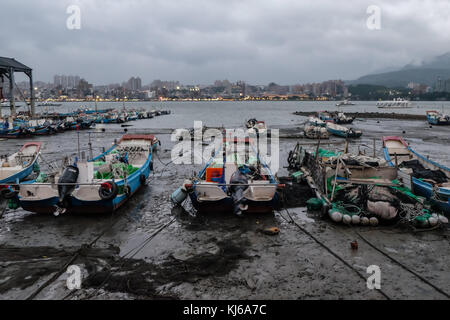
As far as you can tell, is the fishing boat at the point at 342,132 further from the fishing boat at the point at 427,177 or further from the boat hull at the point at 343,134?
the fishing boat at the point at 427,177

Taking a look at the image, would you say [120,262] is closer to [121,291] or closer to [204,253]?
[121,291]

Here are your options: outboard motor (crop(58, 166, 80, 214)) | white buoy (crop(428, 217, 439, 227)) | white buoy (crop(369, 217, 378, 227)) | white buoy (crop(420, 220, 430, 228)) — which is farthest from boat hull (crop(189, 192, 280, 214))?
white buoy (crop(428, 217, 439, 227))

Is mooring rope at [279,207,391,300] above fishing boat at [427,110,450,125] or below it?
below

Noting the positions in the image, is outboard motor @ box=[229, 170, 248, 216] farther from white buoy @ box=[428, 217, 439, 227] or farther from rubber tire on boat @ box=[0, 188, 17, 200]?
rubber tire on boat @ box=[0, 188, 17, 200]

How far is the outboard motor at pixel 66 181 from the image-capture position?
10742 mm

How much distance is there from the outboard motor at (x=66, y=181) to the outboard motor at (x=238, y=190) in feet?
18.5

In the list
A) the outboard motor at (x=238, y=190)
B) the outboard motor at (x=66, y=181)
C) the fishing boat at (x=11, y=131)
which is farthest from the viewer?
the fishing boat at (x=11, y=131)

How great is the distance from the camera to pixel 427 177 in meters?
12.6

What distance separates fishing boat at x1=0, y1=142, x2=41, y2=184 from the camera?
13964mm

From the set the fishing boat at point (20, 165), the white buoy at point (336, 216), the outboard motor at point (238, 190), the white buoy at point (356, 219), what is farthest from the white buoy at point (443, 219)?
the fishing boat at point (20, 165)

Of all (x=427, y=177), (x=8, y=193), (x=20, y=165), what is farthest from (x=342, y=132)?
(x=8, y=193)

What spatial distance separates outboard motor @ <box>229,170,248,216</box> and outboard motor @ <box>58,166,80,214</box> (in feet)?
18.5
